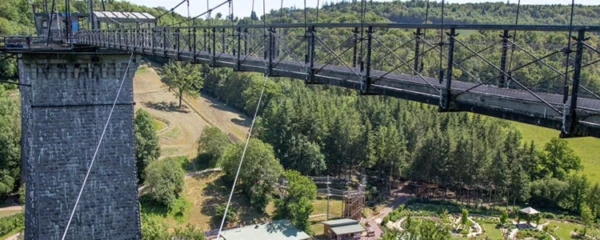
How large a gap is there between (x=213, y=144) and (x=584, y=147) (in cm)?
2829

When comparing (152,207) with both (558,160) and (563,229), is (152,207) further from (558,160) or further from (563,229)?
(558,160)

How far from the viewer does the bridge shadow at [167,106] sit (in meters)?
44.1

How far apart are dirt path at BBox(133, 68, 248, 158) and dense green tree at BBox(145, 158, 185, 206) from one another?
613 centimetres

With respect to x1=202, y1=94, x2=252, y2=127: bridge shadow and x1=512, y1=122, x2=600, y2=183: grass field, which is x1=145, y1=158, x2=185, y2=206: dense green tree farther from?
x1=512, y1=122, x2=600, y2=183: grass field

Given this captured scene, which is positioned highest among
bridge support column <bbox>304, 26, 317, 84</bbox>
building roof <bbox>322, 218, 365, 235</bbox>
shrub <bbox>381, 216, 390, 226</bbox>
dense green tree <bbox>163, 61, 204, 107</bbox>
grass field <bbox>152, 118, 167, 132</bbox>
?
bridge support column <bbox>304, 26, 317, 84</bbox>

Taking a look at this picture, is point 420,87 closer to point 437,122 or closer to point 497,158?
point 497,158

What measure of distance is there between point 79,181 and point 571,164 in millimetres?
33609

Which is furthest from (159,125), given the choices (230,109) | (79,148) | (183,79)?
(79,148)

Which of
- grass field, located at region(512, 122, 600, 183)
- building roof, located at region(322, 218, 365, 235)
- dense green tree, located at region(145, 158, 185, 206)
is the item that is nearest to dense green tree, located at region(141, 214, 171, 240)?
dense green tree, located at region(145, 158, 185, 206)

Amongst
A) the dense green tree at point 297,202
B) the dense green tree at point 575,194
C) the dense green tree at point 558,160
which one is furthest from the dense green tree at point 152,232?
the dense green tree at point 558,160

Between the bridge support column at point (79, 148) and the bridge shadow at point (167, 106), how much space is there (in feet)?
101

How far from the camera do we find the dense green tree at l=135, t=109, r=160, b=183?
30.4 m

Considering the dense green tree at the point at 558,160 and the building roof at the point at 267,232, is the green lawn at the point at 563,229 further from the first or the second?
the building roof at the point at 267,232

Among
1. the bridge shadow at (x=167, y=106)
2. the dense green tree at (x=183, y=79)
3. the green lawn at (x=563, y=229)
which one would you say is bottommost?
the green lawn at (x=563, y=229)
